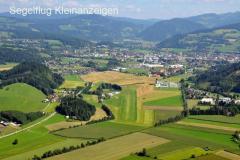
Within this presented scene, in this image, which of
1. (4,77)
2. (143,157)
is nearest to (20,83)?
(4,77)

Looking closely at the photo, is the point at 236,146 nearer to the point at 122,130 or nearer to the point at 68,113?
the point at 122,130

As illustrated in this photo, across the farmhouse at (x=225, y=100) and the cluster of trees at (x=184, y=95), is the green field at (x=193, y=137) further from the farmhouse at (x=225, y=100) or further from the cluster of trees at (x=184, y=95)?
the farmhouse at (x=225, y=100)

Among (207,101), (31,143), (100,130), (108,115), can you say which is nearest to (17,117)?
(108,115)

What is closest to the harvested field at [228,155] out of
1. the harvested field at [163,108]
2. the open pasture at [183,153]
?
the open pasture at [183,153]

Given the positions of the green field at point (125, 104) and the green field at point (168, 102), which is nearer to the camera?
the green field at point (125, 104)

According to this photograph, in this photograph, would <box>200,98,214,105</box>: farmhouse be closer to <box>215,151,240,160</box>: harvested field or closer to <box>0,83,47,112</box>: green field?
<box>0,83,47,112</box>: green field

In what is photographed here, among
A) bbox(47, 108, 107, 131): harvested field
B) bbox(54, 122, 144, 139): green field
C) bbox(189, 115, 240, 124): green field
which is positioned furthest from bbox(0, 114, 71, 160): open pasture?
bbox(189, 115, 240, 124): green field

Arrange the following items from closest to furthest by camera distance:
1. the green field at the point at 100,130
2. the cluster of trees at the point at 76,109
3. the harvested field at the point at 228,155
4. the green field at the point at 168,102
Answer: the harvested field at the point at 228,155 → the green field at the point at 100,130 → the cluster of trees at the point at 76,109 → the green field at the point at 168,102

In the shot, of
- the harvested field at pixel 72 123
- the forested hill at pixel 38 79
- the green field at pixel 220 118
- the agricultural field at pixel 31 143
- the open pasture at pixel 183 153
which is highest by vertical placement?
the forested hill at pixel 38 79
